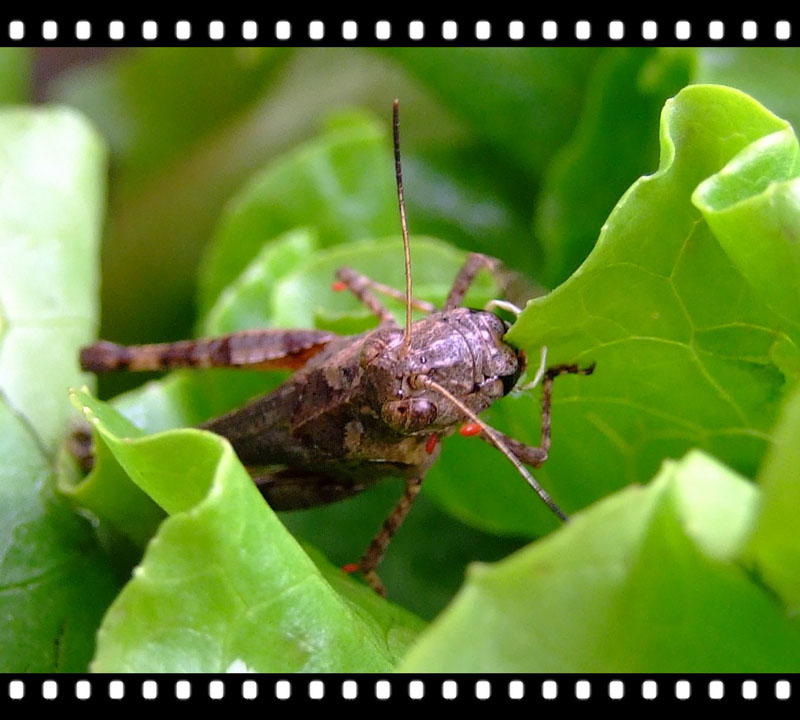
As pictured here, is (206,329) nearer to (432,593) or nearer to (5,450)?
(5,450)

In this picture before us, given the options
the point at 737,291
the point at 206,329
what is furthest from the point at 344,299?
the point at 737,291
